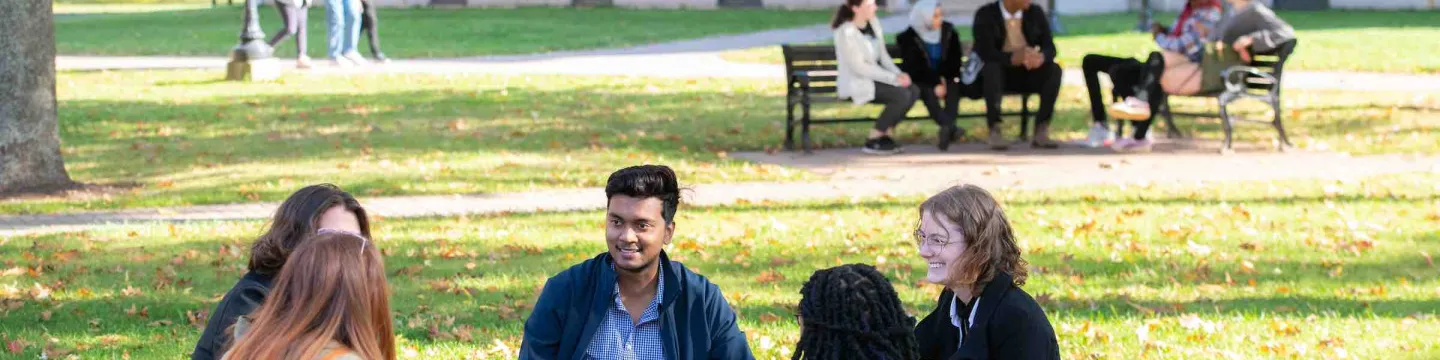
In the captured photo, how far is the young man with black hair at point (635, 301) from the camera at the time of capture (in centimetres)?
439

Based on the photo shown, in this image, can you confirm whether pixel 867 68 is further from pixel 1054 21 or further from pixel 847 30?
pixel 1054 21

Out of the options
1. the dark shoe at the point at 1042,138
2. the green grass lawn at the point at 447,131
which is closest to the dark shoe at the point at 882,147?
the green grass lawn at the point at 447,131

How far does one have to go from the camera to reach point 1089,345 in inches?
244

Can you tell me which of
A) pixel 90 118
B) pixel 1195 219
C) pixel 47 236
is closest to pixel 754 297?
pixel 1195 219

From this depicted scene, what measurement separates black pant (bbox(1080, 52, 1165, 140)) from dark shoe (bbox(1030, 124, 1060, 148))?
1.32 feet

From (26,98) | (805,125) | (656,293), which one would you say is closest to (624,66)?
(805,125)

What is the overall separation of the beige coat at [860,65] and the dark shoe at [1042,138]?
1324 millimetres

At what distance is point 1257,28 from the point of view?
1311 cm

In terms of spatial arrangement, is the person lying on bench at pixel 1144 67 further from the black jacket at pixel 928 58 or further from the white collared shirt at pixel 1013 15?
the black jacket at pixel 928 58

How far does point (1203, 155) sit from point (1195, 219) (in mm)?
3671

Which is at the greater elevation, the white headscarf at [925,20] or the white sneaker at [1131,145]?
the white headscarf at [925,20]

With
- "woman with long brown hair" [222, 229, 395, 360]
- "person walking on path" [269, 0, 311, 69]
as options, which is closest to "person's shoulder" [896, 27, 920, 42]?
"woman with long brown hair" [222, 229, 395, 360]

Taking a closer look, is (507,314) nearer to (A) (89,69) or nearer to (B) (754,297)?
(B) (754,297)

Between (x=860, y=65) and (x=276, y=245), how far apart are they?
29.0ft
